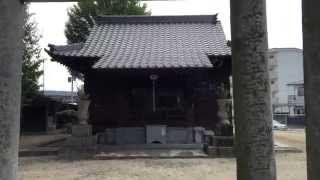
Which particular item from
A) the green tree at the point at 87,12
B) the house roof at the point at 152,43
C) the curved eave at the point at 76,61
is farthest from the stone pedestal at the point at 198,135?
the green tree at the point at 87,12

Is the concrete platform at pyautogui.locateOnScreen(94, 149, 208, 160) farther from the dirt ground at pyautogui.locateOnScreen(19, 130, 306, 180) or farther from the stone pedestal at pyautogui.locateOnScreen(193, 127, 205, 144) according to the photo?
the stone pedestal at pyautogui.locateOnScreen(193, 127, 205, 144)

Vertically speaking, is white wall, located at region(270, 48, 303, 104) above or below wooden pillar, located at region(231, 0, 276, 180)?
above

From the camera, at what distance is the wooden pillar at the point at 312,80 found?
4082 mm

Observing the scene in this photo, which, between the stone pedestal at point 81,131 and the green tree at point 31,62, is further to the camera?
the green tree at point 31,62

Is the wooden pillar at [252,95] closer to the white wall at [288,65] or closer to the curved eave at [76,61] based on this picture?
the curved eave at [76,61]

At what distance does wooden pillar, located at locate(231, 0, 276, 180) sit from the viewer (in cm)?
396

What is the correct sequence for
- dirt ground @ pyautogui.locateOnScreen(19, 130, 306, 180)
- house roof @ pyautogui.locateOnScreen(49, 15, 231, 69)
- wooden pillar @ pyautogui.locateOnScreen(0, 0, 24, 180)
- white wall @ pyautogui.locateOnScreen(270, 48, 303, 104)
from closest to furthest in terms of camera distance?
1. wooden pillar @ pyautogui.locateOnScreen(0, 0, 24, 180)
2. dirt ground @ pyautogui.locateOnScreen(19, 130, 306, 180)
3. house roof @ pyautogui.locateOnScreen(49, 15, 231, 69)
4. white wall @ pyautogui.locateOnScreen(270, 48, 303, 104)

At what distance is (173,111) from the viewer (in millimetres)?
21297

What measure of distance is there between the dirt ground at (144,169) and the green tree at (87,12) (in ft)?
81.9

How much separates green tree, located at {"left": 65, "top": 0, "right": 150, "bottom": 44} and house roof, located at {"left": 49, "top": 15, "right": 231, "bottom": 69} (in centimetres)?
1394

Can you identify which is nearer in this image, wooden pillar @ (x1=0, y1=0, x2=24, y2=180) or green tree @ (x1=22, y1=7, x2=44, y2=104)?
wooden pillar @ (x1=0, y1=0, x2=24, y2=180)

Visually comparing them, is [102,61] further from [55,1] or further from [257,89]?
[257,89]

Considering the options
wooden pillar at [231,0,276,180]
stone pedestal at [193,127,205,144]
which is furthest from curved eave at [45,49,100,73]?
wooden pillar at [231,0,276,180]

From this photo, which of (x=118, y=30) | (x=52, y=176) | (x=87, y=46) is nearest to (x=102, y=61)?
(x=87, y=46)
